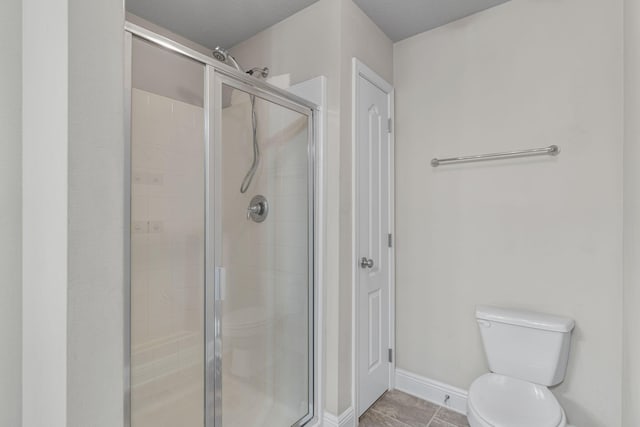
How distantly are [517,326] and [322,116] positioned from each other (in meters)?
1.57

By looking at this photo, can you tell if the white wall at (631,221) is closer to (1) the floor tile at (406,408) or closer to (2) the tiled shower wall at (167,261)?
(1) the floor tile at (406,408)

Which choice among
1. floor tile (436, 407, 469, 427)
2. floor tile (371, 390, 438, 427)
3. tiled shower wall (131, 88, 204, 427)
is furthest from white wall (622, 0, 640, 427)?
tiled shower wall (131, 88, 204, 427)

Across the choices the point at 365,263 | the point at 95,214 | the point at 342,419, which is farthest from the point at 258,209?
the point at 342,419

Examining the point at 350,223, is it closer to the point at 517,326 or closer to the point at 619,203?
the point at 517,326

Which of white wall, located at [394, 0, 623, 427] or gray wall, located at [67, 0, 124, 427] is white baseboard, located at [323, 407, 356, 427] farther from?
gray wall, located at [67, 0, 124, 427]

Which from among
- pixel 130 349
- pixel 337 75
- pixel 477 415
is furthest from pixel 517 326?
pixel 130 349

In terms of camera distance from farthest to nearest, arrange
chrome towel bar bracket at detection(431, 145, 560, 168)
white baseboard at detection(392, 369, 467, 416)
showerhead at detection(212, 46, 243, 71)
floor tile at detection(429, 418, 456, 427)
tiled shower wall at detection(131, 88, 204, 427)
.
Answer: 1. white baseboard at detection(392, 369, 467, 416)
2. floor tile at detection(429, 418, 456, 427)
3. chrome towel bar bracket at detection(431, 145, 560, 168)
4. showerhead at detection(212, 46, 243, 71)
5. tiled shower wall at detection(131, 88, 204, 427)

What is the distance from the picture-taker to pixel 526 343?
166 centimetres

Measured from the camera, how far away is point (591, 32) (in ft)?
5.36

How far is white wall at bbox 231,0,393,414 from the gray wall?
43.6 inches

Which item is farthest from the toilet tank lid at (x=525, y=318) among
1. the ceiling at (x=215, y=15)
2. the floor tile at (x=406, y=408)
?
the ceiling at (x=215, y=15)

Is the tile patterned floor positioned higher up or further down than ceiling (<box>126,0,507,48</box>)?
further down

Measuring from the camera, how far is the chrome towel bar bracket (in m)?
1.71

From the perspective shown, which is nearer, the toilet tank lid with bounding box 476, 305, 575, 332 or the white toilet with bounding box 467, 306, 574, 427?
the white toilet with bounding box 467, 306, 574, 427
